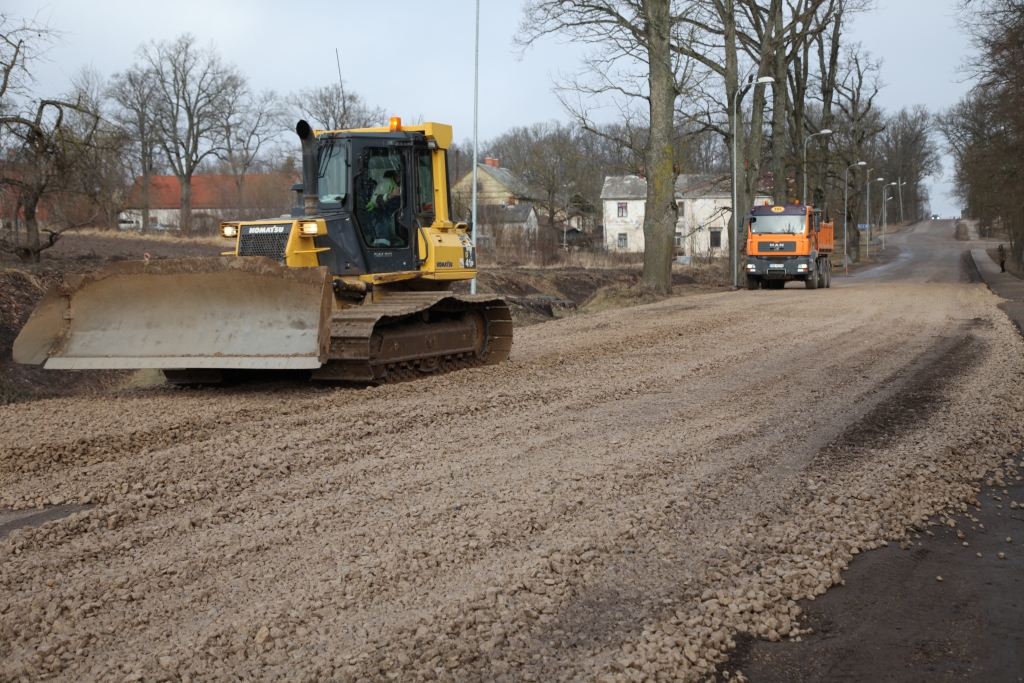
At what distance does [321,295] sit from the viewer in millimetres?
8039

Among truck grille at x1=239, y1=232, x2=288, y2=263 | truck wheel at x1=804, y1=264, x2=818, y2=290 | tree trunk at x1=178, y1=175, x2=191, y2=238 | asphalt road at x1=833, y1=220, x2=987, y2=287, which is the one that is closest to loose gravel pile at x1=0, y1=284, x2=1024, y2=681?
truck grille at x1=239, y1=232, x2=288, y2=263

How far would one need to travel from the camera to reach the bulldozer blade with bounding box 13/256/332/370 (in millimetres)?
8078

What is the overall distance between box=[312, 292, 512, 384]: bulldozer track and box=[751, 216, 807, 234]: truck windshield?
2019 centimetres

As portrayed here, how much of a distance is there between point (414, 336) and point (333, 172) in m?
1.88

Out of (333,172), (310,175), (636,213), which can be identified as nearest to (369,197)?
(333,172)

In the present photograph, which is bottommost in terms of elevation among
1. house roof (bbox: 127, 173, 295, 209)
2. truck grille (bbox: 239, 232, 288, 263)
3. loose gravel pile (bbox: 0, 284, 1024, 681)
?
loose gravel pile (bbox: 0, 284, 1024, 681)

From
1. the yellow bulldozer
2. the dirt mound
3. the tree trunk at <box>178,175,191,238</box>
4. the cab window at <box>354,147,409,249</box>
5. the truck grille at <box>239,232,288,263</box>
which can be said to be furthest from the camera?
the tree trunk at <box>178,175,191,238</box>

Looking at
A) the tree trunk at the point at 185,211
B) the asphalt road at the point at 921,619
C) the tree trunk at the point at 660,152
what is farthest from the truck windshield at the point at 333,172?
the tree trunk at the point at 185,211

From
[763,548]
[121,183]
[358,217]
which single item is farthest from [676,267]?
[763,548]

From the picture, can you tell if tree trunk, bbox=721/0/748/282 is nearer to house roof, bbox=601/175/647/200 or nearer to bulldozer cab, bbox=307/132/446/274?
bulldozer cab, bbox=307/132/446/274

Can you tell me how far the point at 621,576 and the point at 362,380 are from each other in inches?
197

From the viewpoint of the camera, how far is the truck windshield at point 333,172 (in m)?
9.27

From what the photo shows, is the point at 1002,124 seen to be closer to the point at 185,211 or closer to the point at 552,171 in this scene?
the point at 552,171

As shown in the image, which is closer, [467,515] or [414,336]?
[467,515]
